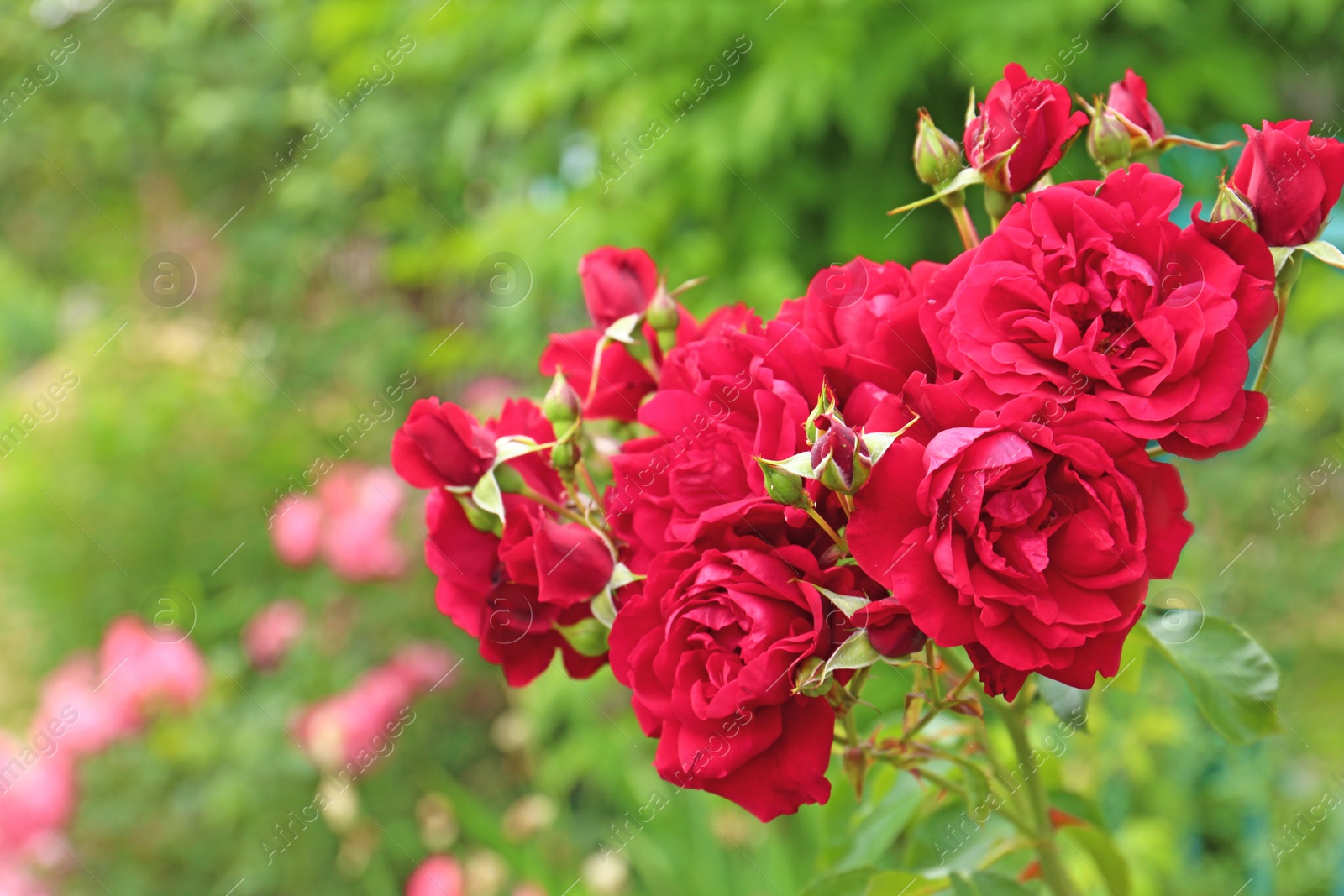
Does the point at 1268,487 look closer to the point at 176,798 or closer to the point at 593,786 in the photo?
the point at 593,786

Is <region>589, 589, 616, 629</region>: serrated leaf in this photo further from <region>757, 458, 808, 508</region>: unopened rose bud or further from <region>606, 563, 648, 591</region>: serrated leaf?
<region>757, 458, 808, 508</region>: unopened rose bud

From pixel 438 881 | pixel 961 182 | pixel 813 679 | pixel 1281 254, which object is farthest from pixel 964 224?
pixel 438 881

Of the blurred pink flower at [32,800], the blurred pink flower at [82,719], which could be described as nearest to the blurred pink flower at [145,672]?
the blurred pink flower at [82,719]

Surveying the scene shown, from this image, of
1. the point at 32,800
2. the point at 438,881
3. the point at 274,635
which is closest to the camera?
the point at 438,881

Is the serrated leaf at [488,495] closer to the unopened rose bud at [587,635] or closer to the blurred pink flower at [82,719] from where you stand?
the unopened rose bud at [587,635]

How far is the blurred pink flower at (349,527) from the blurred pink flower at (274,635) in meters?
0.10

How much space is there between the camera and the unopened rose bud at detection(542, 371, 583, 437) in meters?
0.50

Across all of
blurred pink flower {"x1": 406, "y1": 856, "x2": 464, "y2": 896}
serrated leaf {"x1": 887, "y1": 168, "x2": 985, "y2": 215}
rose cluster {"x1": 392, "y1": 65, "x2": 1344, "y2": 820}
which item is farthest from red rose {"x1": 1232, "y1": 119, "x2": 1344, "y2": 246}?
blurred pink flower {"x1": 406, "y1": 856, "x2": 464, "y2": 896}

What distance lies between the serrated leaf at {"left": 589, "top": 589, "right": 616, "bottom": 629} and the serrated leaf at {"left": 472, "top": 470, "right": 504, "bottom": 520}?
0.06m

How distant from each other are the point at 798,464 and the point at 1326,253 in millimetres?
225

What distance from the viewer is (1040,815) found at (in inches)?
21.1

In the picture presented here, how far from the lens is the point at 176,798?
1620mm

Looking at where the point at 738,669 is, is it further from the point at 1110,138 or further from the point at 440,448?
the point at 1110,138

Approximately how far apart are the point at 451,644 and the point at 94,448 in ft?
2.83
